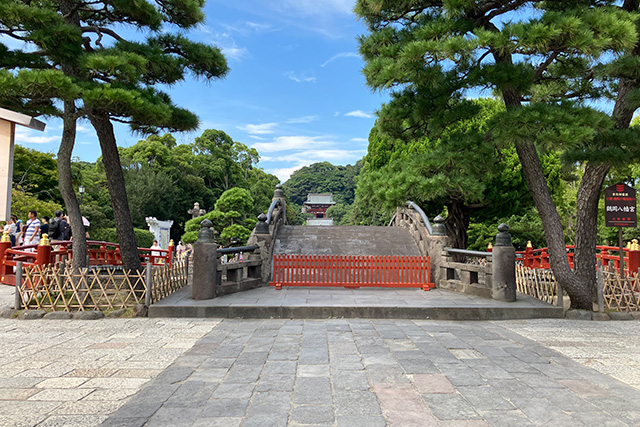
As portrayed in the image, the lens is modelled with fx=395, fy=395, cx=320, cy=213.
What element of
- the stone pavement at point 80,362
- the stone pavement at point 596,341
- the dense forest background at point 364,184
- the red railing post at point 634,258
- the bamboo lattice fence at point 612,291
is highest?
the dense forest background at point 364,184

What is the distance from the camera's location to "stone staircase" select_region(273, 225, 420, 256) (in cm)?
1181

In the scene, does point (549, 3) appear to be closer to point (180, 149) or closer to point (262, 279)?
point (262, 279)

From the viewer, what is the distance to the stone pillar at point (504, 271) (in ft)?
25.2

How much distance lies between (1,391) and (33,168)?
23.6 m

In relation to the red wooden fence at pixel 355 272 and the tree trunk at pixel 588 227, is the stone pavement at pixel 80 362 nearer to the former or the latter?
the red wooden fence at pixel 355 272

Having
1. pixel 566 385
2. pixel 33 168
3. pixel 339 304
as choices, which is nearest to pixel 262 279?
pixel 339 304

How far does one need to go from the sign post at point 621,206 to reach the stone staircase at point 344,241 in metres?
4.85

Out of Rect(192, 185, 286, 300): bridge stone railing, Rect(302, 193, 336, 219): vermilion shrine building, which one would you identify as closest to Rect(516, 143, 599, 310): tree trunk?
Rect(192, 185, 286, 300): bridge stone railing

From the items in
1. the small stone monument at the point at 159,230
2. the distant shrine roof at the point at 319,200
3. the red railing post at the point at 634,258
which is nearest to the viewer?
the red railing post at the point at 634,258

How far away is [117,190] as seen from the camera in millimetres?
8055

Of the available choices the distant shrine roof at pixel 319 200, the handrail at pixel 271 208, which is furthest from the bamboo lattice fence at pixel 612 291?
the distant shrine roof at pixel 319 200

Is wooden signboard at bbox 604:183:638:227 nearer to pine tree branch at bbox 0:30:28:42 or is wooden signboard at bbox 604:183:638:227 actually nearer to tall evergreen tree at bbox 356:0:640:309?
tall evergreen tree at bbox 356:0:640:309

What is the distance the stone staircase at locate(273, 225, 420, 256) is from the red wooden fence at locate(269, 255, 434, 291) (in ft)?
6.53

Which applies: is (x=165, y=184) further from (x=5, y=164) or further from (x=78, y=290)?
(x=5, y=164)
